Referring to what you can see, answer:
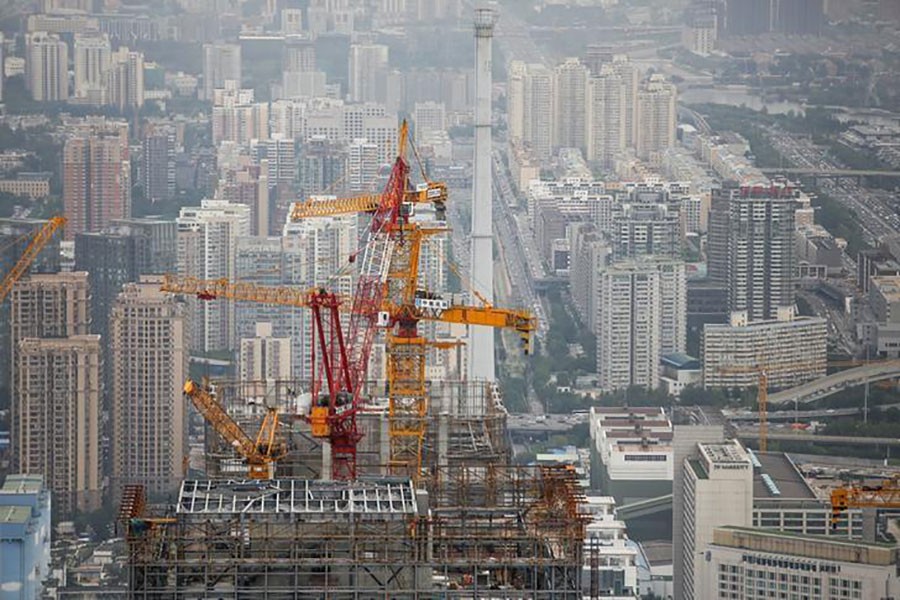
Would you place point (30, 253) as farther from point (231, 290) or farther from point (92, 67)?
point (92, 67)

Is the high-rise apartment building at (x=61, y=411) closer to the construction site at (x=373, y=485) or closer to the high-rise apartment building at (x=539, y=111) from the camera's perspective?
the construction site at (x=373, y=485)

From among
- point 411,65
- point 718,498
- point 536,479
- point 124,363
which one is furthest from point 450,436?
point 411,65

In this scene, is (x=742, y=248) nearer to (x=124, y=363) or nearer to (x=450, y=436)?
(x=124, y=363)

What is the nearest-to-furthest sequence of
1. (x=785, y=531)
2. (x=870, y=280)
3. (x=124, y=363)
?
(x=785, y=531) < (x=124, y=363) < (x=870, y=280)

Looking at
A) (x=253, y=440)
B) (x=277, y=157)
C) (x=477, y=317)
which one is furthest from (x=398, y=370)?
(x=277, y=157)

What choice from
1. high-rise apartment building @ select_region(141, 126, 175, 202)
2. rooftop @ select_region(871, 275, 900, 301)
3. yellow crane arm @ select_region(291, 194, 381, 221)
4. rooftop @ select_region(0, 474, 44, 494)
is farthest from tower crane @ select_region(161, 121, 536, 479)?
high-rise apartment building @ select_region(141, 126, 175, 202)

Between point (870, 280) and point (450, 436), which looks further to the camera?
point (870, 280)
